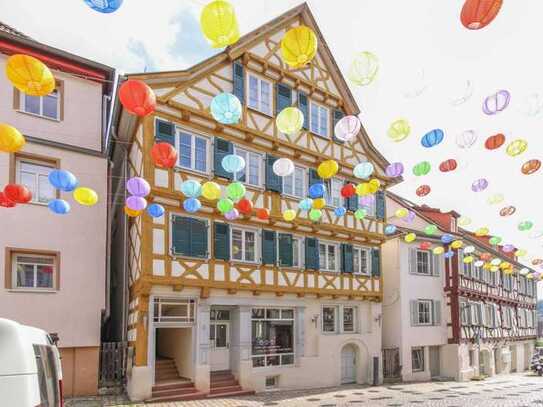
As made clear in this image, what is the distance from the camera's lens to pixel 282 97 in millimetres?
20500

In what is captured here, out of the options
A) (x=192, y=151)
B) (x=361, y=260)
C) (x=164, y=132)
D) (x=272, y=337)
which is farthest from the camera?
(x=361, y=260)

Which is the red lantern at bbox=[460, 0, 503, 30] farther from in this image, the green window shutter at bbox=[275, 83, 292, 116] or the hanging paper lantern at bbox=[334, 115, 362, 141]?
the green window shutter at bbox=[275, 83, 292, 116]

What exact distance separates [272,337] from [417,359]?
1012 cm

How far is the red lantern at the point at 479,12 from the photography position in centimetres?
699

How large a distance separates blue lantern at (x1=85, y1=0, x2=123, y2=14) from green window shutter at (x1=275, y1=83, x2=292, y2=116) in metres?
13.2

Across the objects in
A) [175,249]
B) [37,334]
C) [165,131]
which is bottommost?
[37,334]

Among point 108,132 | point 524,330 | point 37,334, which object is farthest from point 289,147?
point 524,330

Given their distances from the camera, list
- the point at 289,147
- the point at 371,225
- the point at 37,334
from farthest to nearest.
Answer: the point at 371,225, the point at 289,147, the point at 37,334

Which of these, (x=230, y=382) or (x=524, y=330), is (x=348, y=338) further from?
(x=524, y=330)

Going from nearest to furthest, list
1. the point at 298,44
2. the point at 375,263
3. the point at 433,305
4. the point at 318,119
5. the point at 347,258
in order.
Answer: the point at 298,44 < the point at 318,119 < the point at 347,258 < the point at 375,263 < the point at 433,305

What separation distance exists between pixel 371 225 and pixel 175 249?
10338mm

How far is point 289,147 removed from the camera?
2031 cm

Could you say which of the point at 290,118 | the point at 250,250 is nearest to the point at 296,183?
the point at 250,250

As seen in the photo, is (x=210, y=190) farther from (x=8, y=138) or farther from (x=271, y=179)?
(x=8, y=138)
